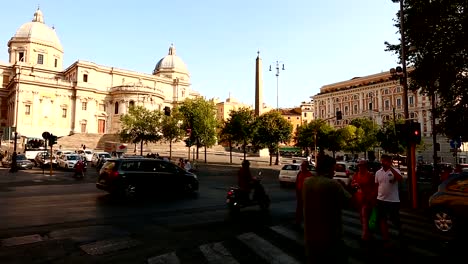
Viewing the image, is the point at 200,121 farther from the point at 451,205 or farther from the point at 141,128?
the point at 451,205

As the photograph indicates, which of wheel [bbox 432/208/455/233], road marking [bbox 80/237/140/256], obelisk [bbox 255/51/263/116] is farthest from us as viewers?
obelisk [bbox 255/51/263/116]

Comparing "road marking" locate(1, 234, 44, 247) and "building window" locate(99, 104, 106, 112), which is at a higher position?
"building window" locate(99, 104, 106, 112)

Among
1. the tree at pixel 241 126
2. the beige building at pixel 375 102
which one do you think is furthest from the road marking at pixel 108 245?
the beige building at pixel 375 102

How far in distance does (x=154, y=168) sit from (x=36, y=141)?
43841mm

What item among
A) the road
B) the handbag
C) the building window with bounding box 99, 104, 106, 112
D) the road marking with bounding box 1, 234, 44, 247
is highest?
the building window with bounding box 99, 104, 106, 112

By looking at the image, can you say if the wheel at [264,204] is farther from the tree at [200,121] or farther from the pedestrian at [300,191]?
the tree at [200,121]

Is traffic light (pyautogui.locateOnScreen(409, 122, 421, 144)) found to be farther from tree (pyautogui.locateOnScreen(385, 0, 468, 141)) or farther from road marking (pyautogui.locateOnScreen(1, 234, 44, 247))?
road marking (pyautogui.locateOnScreen(1, 234, 44, 247))

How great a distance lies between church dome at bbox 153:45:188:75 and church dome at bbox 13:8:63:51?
26.3m

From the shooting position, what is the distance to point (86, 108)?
252ft

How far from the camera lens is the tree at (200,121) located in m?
48.5

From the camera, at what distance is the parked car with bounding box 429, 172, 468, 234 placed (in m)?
8.05

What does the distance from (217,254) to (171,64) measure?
98.4 metres

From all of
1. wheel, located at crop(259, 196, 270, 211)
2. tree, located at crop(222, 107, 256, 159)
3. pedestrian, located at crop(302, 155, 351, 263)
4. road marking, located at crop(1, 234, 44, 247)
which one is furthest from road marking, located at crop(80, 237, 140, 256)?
tree, located at crop(222, 107, 256, 159)

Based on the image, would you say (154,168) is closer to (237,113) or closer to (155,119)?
(237,113)
